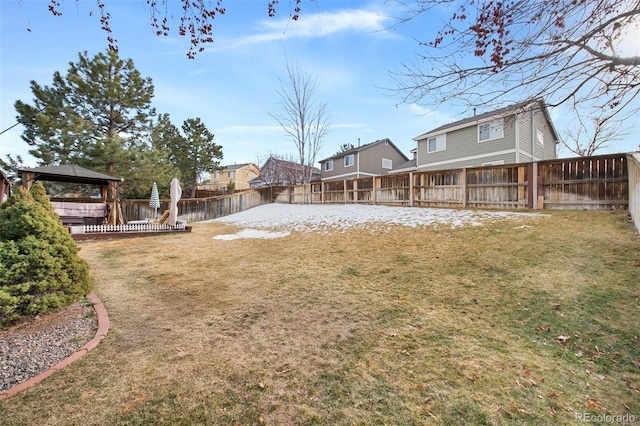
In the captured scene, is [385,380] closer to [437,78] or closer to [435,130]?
[437,78]

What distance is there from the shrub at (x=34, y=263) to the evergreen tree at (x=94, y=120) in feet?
44.9

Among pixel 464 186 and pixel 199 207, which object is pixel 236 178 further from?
pixel 464 186

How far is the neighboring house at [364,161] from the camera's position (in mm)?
26812

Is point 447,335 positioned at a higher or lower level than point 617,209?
lower

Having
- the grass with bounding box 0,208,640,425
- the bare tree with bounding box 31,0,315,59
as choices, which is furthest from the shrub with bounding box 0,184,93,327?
the bare tree with bounding box 31,0,315,59

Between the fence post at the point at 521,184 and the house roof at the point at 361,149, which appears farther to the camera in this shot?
the house roof at the point at 361,149

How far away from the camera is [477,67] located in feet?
10.2

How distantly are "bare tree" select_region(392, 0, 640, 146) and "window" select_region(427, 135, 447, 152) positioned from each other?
678 inches

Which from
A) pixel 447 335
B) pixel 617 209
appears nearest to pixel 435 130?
pixel 617 209

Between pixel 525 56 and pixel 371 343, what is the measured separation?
3.53 m

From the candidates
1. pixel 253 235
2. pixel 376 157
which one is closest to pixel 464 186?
pixel 253 235

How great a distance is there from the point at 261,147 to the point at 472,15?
1137 inches

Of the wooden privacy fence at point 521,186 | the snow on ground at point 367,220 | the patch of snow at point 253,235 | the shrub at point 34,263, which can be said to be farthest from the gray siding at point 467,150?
the shrub at point 34,263

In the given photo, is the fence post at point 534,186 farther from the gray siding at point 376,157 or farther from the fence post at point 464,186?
the gray siding at point 376,157
